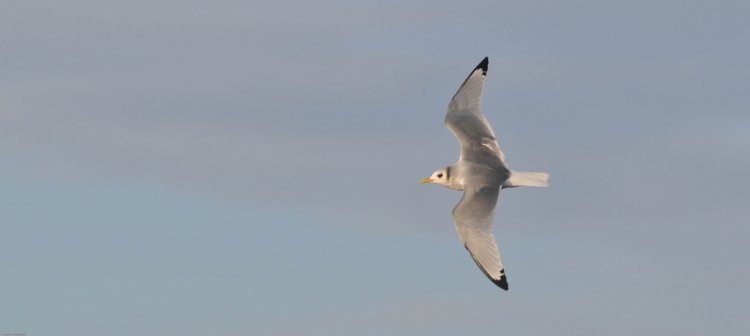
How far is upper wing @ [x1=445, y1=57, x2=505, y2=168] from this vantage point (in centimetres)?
3388

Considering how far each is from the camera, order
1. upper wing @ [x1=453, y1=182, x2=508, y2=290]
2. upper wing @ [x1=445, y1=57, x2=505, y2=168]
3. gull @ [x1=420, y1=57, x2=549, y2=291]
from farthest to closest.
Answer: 1. upper wing @ [x1=445, y1=57, x2=505, y2=168]
2. gull @ [x1=420, y1=57, x2=549, y2=291]
3. upper wing @ [x1=453, y1=182, x2=508, y2=290]

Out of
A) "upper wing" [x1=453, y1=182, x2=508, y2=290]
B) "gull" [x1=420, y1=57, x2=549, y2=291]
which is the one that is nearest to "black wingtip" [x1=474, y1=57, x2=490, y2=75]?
→ "gull" [x1=420, y1=57, x2=549, y2=291]

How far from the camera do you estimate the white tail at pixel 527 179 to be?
3325 cm

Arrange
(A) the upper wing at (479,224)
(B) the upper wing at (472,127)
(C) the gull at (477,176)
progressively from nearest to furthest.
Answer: (A) the upper wing at (479,224)
(C) the gull at (477,176)
(B) the upper wing at (472,127)

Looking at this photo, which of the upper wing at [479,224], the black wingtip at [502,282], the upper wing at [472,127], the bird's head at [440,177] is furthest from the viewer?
the bird's head at [440,177]

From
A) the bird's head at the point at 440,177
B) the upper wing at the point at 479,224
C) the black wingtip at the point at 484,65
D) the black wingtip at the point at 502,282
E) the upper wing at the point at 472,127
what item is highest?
the black wingtip at the point at 484,65

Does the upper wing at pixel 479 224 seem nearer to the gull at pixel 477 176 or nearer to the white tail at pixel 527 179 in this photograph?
the gull at pixel 477 176

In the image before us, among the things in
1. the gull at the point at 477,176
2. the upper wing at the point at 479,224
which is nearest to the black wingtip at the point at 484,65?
the gull at the point at 477,176

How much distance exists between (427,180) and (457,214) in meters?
2.63

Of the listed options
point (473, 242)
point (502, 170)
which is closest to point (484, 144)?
point (502, 170)

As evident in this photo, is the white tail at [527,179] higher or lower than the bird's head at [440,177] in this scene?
lower

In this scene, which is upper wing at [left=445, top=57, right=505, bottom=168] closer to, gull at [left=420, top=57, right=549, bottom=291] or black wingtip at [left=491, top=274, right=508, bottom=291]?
gull at [left=420, top=57, right=549, bottom=291]

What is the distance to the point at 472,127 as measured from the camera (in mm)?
33938

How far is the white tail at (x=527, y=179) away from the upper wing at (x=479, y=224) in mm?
578
